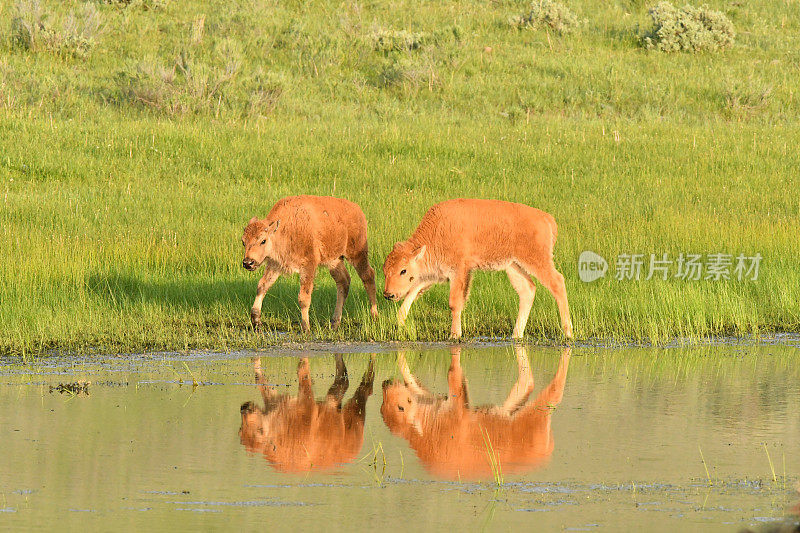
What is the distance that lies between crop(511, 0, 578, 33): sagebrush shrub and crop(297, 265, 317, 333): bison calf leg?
27355 millimetres

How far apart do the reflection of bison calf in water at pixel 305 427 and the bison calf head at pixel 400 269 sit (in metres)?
2.59

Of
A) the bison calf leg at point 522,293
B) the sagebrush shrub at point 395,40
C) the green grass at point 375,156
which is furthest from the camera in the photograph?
the sagebrush shrub at point 395,40

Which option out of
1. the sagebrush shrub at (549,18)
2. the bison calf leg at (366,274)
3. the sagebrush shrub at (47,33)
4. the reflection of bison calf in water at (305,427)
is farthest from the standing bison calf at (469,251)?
the sagebrush shrub at (549,18)

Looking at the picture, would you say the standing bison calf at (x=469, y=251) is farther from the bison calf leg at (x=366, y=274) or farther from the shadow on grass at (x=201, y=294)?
the shadow on grass at (x=201, y=294)

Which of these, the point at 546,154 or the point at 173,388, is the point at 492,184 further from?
the point at 173,388

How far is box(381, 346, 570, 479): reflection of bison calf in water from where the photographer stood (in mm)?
8180

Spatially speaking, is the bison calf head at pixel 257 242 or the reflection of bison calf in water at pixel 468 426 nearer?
the reflection of bison calf in water at pixel 468 426

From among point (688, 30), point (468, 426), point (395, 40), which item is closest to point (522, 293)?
point (468, 426)

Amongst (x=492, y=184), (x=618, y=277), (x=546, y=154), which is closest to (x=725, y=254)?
(x=618, y=277)

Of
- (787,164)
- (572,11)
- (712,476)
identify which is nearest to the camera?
(712,476)

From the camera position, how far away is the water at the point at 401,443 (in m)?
7.02

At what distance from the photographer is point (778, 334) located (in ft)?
47.9

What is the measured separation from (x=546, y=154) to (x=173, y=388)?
16.9 meters

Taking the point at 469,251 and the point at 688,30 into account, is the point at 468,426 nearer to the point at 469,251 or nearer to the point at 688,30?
the point at 469,251
